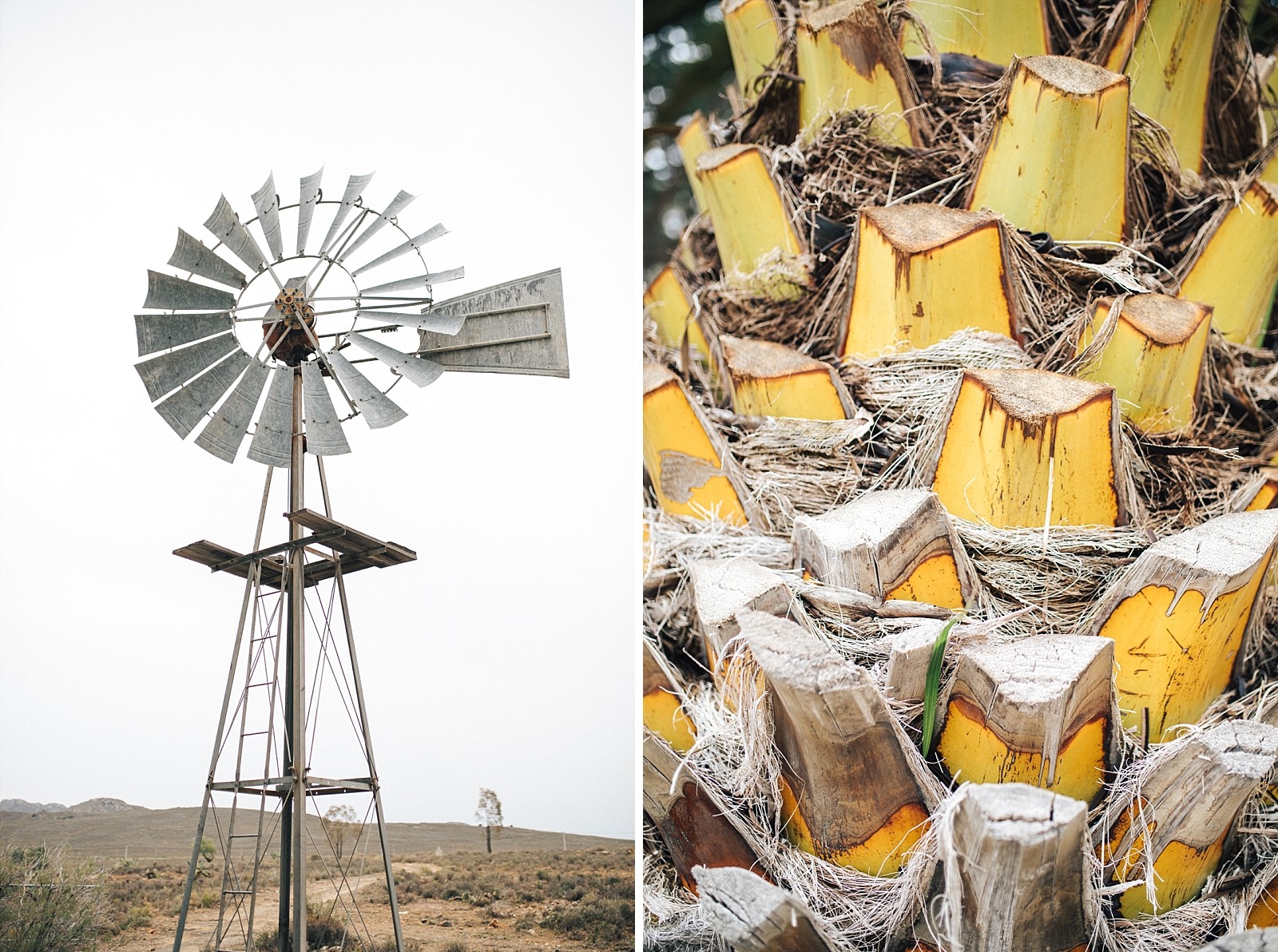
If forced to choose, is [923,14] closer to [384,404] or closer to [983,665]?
[983,665]

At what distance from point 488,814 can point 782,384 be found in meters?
2.67

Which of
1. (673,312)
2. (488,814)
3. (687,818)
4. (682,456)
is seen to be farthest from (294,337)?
(488,814)

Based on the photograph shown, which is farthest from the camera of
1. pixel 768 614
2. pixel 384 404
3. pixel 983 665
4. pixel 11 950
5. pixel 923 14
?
pixel 11 950

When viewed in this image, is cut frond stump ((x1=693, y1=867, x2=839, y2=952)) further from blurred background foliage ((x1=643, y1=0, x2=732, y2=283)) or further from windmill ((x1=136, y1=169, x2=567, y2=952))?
blurred background foliage ((x1=643, y1=0, x2=732, y2=283))

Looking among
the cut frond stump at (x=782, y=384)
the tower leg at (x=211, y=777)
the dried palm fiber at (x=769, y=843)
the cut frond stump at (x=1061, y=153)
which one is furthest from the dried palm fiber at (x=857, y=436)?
the tower leg at (x=211, y=777)

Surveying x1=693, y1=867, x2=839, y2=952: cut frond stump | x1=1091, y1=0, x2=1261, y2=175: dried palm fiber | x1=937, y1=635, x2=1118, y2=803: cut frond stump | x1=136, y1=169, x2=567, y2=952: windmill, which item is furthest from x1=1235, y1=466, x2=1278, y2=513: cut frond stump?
x1=136, y1=169, x2=567, y2=952: windmill

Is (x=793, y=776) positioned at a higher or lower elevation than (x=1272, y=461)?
lower

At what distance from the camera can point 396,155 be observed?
14.7 ft

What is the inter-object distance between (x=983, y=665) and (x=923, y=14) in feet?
5.01

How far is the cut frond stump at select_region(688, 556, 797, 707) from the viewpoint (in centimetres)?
218

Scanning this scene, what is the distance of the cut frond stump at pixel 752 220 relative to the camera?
2502mm

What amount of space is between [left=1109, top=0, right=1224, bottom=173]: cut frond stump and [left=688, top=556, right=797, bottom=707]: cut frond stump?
1360 mm

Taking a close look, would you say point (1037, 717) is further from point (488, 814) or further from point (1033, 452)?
point (488, 814)

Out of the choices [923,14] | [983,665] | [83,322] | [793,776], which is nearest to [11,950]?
[83,322]
